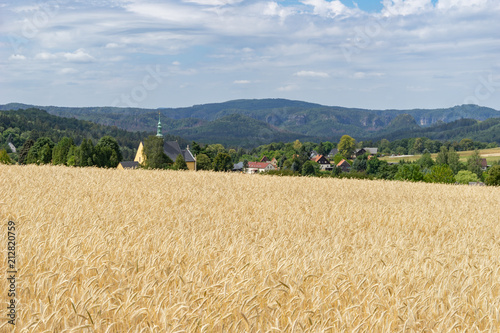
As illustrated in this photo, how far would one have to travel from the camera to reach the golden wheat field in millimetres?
4328

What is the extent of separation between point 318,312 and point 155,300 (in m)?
1.60

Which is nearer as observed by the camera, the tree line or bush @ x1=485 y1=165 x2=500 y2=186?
bush @ x1=485 y1=165 x2=500 y2=186

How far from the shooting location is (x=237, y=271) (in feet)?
18.2

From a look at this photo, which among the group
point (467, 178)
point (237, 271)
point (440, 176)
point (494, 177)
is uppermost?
point (237, 271)

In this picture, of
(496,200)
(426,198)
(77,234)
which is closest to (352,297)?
(77,234)

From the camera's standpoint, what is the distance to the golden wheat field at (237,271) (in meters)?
4.33

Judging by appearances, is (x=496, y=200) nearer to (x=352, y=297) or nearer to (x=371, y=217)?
(x=371, y=217)

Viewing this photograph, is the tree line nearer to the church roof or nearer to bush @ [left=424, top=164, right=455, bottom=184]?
the church roof

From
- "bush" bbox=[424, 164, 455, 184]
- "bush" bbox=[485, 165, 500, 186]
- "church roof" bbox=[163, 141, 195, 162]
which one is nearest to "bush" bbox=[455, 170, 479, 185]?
"bush" bbox=[485, 165, 500, 186]

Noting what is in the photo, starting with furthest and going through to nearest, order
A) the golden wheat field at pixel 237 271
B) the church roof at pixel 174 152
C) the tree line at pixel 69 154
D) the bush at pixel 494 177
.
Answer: the church roof at pixel 174 152
the tree line at pixel 69 154
the bush at pixel 494 177
the golden wheat field at pixel 237 271

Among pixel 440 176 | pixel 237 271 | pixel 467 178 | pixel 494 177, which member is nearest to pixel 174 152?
pixel 467 178

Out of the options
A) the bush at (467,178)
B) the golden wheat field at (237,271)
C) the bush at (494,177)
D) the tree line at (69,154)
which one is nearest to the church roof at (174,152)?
the tree line at (69,154)

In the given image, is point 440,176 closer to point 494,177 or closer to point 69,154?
point 494,177

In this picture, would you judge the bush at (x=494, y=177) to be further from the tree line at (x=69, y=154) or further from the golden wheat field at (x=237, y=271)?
the tree line at (x=69, y=154)
